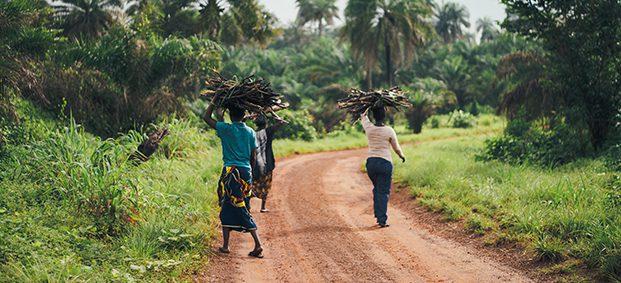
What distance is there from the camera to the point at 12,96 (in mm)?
8992

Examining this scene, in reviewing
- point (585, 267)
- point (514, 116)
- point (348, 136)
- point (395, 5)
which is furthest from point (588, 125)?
point (395, 5)

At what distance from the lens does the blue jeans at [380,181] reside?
23.7 ft

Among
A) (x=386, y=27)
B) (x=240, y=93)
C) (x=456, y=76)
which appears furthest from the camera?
(x=456, y=76)

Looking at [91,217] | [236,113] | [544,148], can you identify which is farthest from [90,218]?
[544,148]

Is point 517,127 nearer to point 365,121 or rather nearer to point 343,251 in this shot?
point 365,121

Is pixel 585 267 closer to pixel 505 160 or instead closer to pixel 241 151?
pixel 241 151

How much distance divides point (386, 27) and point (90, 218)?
2217 centimetres

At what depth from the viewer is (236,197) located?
18.6 ft

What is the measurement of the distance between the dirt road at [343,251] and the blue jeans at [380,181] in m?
0.23

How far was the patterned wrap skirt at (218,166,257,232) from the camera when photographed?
18.6ft

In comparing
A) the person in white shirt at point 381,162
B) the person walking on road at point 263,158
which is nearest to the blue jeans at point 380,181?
the person in white shirt at point 381,162

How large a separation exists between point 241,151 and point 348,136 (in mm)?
19415

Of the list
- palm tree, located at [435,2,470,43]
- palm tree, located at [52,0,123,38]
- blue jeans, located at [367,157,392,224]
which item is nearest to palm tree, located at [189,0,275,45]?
palm tree, located at [52,0,123,38]

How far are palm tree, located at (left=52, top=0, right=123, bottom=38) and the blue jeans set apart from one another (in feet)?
57.8
